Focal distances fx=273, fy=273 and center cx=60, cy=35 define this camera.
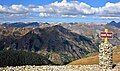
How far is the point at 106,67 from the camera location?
1487 inches

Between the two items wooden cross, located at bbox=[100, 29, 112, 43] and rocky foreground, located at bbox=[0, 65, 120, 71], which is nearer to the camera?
rocky foreground, located at bbox=[0, 65, 120, 71]

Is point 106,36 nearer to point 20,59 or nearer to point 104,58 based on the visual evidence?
point 104,58

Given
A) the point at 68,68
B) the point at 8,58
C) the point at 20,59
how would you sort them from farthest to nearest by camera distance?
the point at 20,59 < the point at 8,58 < the point at 68,68

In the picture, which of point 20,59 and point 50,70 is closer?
point 50,70

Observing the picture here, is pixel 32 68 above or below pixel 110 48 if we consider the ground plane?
below

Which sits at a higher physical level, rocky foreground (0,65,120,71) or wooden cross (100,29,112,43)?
wooden cross (100,29,112,43)

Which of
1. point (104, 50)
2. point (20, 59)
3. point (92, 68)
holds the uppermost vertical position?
point (104, 50)

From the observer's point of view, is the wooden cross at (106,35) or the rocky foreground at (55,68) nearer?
the rocky foreground at (55,68)

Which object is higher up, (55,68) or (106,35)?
(106,35)

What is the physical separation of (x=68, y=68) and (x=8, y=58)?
130 m

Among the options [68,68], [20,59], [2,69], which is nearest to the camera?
[2,69]

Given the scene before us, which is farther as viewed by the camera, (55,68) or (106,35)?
(55,68)

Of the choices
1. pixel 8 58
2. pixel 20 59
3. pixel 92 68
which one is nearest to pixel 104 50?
pixel 92 68

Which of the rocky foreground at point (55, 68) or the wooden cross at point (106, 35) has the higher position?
the wooden cross at point (106, 35)
